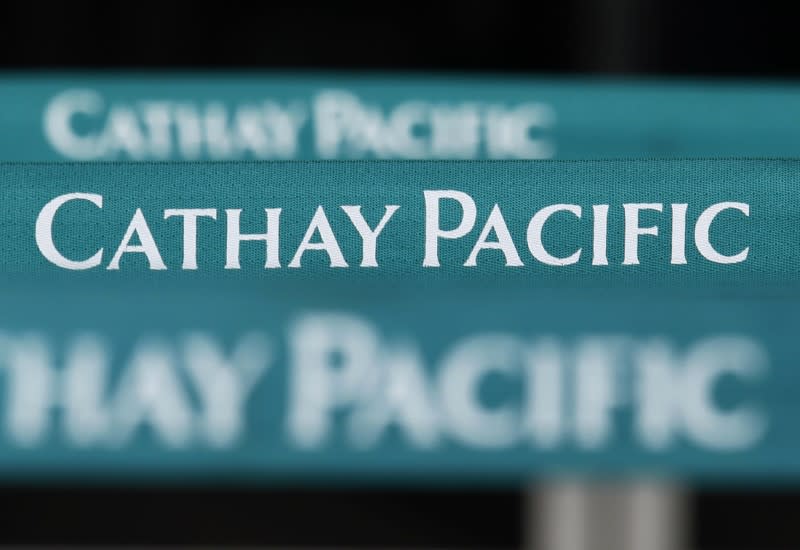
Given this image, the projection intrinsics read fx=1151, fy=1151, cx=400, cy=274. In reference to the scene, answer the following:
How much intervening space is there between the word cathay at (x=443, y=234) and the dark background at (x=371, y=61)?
4.15 feet

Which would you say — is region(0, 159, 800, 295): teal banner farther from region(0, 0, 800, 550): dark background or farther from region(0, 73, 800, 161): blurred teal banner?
region(0, 0, 800, 550): dark background

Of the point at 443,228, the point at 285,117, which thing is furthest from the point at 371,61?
the point at 443,228

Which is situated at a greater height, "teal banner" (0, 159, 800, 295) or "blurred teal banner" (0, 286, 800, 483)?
"teal banner" (0, 159, 800, 295)

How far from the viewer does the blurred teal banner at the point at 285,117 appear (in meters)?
1.32

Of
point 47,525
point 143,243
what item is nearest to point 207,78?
point 143,243

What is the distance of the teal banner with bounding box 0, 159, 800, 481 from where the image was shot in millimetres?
1017

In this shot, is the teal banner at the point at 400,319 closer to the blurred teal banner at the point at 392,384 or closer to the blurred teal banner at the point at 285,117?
the blurred teal banner at the point at 392,384

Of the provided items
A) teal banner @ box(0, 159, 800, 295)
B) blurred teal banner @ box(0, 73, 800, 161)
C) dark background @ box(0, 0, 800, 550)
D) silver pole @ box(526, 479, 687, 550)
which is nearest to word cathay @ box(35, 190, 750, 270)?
teal banner @ box(0, 159, 800, 295)

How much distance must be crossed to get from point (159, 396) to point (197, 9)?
1736mm

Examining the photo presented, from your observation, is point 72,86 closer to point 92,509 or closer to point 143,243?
point 143,243

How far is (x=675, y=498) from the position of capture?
72.8 inches

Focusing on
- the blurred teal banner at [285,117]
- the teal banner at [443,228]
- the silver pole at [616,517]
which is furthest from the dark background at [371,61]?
the teal banner at [443,228]

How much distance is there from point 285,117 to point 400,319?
46 centimetres

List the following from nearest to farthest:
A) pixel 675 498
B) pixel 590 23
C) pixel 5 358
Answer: pixel 5 358 → pixel 675 498 → pixel 590 23
